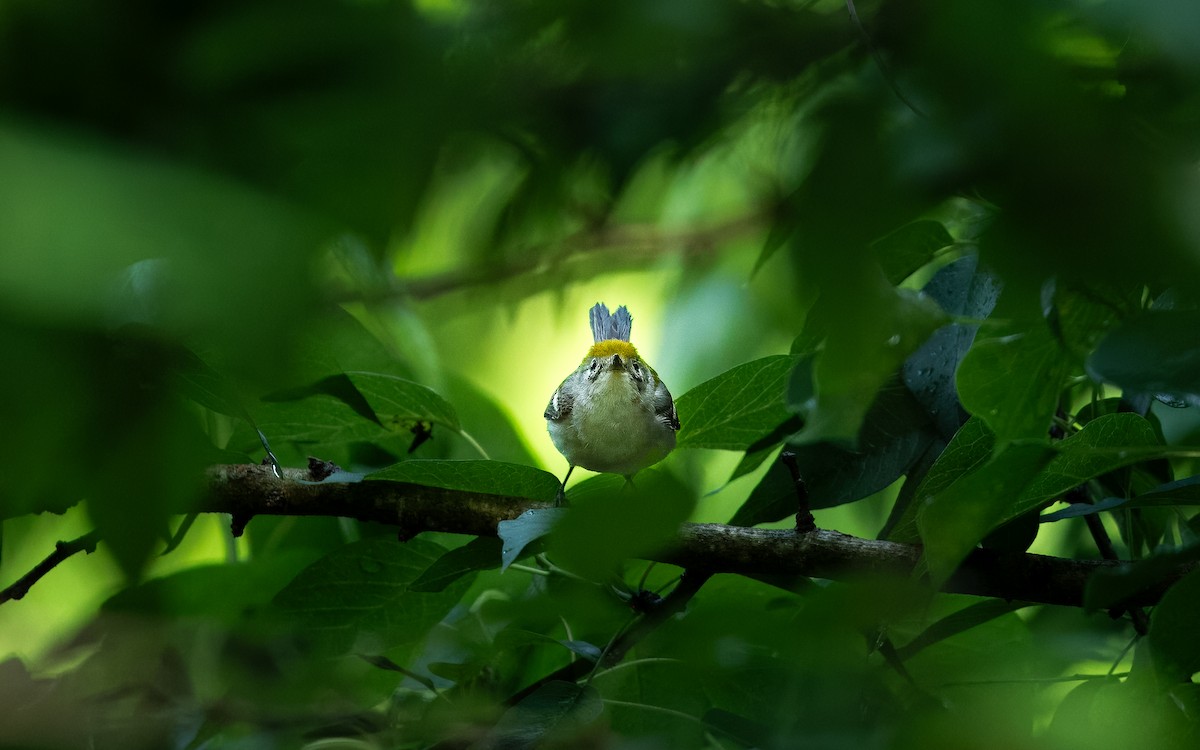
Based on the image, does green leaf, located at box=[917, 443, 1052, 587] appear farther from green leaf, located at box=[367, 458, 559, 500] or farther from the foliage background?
green leaf, located at box=[367, 458, 559, 500]

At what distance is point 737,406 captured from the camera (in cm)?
60

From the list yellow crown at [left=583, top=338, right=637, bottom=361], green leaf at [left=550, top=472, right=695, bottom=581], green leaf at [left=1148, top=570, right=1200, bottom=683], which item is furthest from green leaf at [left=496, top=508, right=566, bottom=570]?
yellow crown at [left=583, top=338, right=637, bottom=361]

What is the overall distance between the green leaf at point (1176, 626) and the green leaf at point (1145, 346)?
0.49 feet

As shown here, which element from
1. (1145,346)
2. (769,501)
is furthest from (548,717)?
(1145,346)

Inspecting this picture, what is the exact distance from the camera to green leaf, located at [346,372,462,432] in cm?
62

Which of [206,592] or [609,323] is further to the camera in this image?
[609,323]

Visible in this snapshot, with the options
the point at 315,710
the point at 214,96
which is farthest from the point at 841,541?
the point at 214,96

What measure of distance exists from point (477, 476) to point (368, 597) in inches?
5.6

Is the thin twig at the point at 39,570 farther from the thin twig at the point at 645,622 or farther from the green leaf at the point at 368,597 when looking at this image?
the thin twig at the point at 645,622

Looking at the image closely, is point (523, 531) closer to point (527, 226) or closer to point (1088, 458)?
point (527, 226)

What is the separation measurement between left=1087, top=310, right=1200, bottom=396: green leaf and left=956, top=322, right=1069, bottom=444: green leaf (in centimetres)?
3

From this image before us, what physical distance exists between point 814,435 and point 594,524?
112 mm

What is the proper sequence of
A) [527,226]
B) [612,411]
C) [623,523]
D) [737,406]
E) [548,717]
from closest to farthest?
[623,523] < [527,226] < [548,717] < [737,406] < [612,411]

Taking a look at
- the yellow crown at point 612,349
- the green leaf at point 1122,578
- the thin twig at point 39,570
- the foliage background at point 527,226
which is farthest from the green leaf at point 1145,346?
the yellow crown at point 612,349
